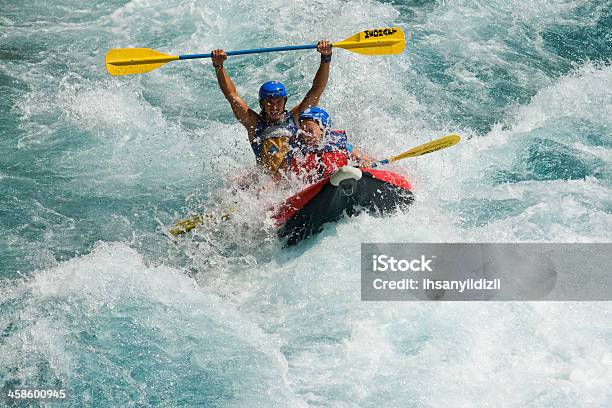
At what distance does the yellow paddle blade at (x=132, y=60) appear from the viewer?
723 centimetres

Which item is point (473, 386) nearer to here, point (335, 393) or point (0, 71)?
point (335, 393)

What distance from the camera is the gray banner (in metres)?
5.38

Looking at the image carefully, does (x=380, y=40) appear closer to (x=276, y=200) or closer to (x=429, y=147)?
(x=429, y=147)

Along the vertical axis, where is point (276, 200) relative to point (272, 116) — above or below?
below

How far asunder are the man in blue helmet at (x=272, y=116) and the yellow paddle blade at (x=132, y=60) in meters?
0.88

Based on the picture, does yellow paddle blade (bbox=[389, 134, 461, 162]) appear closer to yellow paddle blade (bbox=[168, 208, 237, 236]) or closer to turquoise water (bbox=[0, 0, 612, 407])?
turquoise water (bbox=[0, 0, 612, 407])

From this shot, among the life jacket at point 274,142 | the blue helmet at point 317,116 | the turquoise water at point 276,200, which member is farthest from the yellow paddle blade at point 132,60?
the blue helmet at point 317,116

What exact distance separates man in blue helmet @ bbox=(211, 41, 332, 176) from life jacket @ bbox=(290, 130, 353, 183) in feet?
0.57

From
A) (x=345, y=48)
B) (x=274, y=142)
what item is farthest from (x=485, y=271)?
(x=345, y=48)

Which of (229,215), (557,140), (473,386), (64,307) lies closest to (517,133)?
(557,140)

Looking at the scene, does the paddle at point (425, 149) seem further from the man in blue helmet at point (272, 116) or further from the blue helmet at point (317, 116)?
the man in blue helmet at point (272, 116)

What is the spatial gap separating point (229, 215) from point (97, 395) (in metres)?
2.03

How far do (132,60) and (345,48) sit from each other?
6.82 ft

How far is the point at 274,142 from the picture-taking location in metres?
6.53
